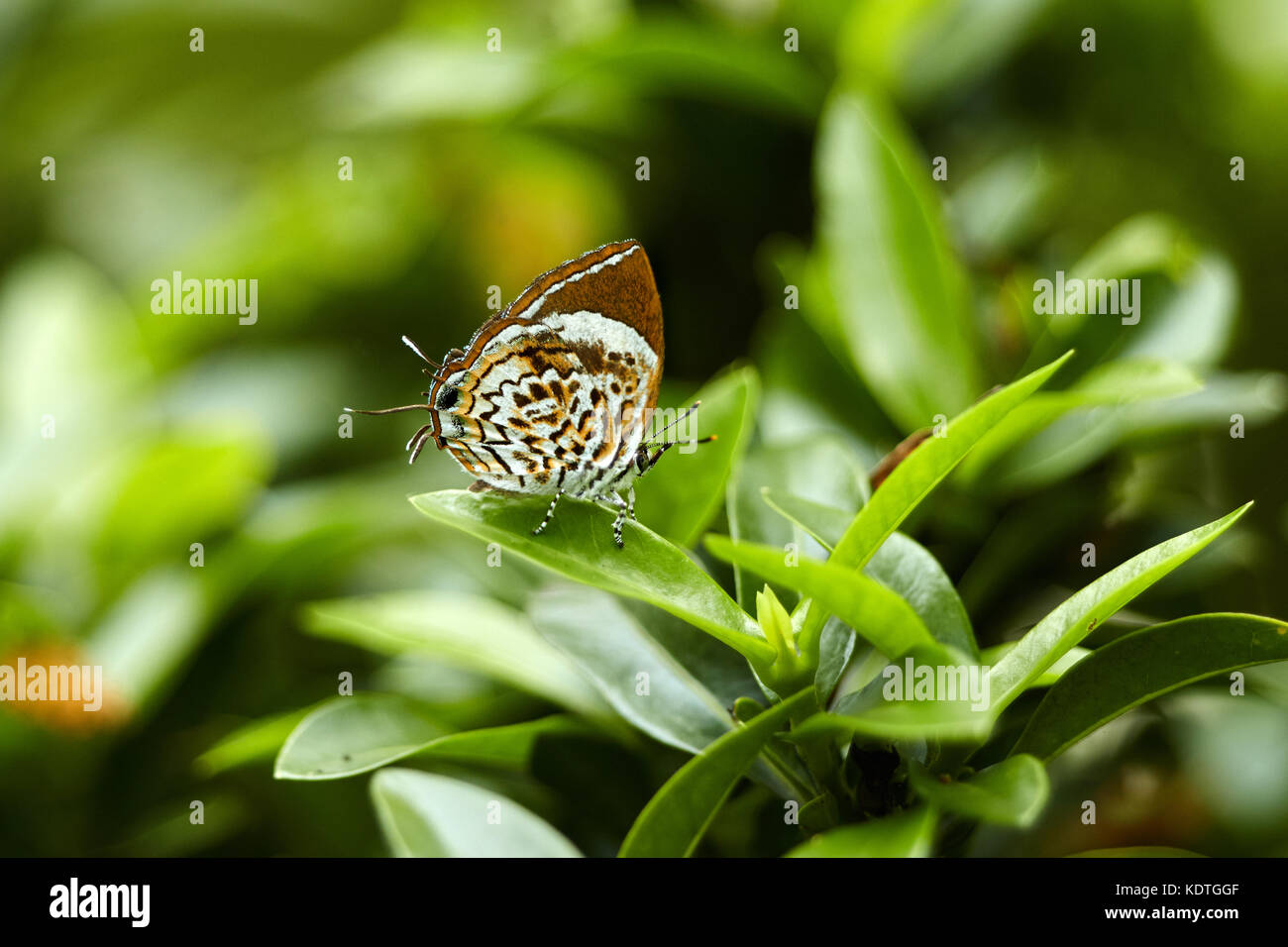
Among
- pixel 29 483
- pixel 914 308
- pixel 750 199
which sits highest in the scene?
pixel 750 199

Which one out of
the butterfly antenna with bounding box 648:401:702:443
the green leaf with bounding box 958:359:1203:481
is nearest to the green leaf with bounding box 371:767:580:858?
the butterfly antenna with bounding box 648:401:702:443

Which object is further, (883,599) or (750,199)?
(750,199)

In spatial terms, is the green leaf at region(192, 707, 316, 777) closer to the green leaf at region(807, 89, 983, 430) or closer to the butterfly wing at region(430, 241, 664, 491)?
the butterfly wing at region(430, 241, 664, 491)

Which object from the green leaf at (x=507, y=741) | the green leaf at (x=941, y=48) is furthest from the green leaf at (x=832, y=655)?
the green leaf at (x=941, y=48)

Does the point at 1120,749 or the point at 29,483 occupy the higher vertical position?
the point at 29,483

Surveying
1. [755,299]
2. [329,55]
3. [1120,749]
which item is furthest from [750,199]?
[329,55]

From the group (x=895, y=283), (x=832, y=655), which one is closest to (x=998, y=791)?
(x=832, y=655)
